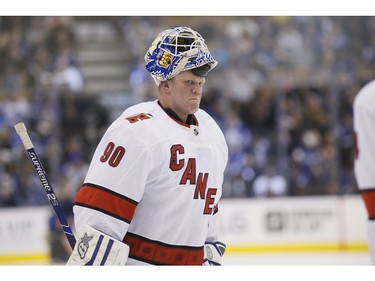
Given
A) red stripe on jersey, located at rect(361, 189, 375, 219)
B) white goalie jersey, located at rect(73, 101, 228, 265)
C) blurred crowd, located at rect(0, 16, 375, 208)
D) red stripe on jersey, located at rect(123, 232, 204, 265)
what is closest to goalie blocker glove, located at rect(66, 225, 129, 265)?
white goalie jersey, located at rect(73, 101, 228, 265)

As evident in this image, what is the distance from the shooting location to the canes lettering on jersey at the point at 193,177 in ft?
8.33

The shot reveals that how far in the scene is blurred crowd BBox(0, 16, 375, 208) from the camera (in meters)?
9.43

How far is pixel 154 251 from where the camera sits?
8.39 ft

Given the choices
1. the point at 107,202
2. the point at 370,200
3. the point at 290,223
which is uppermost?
the point at 290,223

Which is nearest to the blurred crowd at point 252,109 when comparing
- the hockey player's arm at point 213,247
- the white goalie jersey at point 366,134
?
the hockey player's arm at point 213,247

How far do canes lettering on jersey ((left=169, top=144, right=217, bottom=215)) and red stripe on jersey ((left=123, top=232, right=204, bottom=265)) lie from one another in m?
0.16

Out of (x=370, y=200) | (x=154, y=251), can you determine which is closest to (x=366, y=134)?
(x=370, y=200)

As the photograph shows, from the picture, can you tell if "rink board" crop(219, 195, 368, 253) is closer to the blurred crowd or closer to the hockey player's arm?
the blurred crowd

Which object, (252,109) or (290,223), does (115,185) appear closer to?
(290,223)

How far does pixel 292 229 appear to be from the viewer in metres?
9.32

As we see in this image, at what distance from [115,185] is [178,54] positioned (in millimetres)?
452

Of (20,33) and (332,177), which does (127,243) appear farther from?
(20,33)
